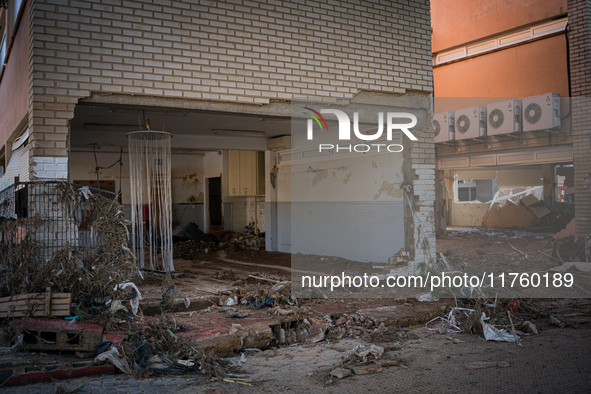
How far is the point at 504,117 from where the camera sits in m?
15.0

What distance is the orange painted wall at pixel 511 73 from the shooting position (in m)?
15.4

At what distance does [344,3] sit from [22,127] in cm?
587

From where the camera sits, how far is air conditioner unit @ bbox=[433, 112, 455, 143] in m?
17.0

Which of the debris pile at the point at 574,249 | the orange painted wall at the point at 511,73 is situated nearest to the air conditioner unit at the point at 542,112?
the orange painted wall at the point at 511,73

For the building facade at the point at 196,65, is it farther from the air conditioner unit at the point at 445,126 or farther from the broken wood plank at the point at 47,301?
the air conditioner unit at the point at 445,126

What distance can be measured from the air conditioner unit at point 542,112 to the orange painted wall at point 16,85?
13.1 m

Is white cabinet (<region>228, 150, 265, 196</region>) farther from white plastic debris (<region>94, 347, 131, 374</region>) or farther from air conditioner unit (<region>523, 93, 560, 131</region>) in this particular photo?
white plastic debris (<region>94, 347, 131, 374</region>)

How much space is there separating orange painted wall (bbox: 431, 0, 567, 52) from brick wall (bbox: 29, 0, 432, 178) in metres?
9.85

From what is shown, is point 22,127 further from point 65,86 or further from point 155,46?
point 155,46

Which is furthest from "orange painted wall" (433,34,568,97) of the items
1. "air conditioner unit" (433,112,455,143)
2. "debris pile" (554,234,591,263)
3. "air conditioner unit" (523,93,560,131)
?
"debris pile" (554,234,591,263)

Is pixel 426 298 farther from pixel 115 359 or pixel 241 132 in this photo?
pixel 241 132

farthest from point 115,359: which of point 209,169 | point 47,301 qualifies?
point 209,169

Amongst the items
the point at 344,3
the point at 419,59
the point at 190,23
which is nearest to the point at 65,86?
the point at 190,23

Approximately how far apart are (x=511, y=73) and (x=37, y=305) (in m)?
17.2
